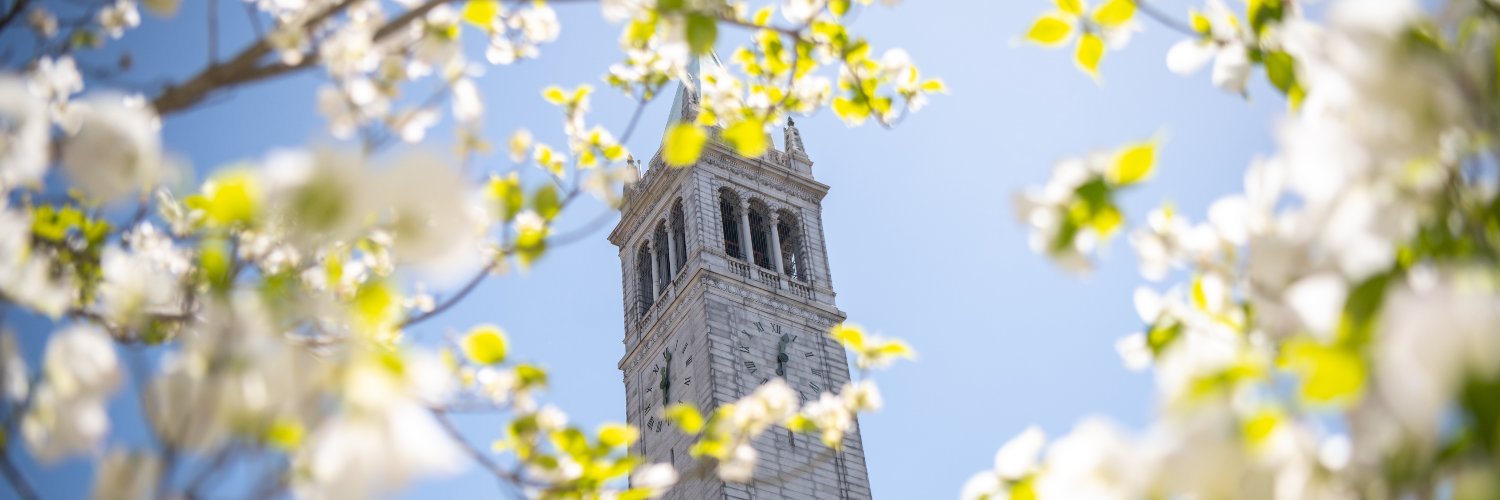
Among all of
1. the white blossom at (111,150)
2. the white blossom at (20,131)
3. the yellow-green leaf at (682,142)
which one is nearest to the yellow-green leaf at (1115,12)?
the yellow-green leaf at (682,142)

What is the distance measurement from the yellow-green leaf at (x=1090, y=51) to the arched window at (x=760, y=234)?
22.9 m

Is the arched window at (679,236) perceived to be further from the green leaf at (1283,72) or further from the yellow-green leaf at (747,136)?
the green leaf at (1283,72)

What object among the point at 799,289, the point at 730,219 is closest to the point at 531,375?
the point at 799,289

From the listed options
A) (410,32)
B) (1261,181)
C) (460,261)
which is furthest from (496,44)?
(1261,181)

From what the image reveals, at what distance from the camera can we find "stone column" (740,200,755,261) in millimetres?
24391

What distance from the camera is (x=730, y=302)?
22.7m

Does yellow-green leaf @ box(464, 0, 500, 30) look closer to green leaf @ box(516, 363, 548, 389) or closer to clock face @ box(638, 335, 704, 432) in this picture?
green leaf @ box(516, 363, 548, 389)

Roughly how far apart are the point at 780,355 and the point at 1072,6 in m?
20.9

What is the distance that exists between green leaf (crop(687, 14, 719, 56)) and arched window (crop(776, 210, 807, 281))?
23143mm

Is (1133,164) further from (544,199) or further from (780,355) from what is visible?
(780,355)

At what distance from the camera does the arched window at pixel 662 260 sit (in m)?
25.1

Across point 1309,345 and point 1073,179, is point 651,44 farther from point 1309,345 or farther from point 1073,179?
point 1309,345

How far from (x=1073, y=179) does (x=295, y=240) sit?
3.04ft

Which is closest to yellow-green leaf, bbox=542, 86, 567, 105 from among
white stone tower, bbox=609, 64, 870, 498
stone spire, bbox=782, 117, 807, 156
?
white stone tower, bbox=609, 64, 870, 498
